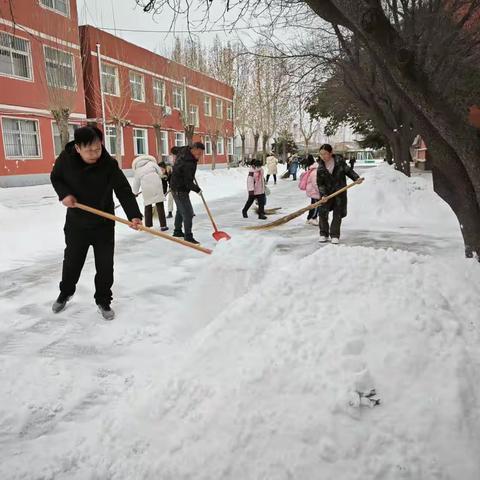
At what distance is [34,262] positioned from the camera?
19.7 ft

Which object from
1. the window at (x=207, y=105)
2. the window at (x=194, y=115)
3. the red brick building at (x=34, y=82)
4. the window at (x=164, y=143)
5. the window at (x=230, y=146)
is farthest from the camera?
the window at (x=230, y=146)

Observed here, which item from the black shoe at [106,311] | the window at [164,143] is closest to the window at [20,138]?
the window at [164,143]

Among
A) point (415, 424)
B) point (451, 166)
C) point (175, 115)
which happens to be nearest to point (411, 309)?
point (415, 424)

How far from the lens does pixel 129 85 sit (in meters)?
23.1

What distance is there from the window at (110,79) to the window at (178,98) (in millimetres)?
4389

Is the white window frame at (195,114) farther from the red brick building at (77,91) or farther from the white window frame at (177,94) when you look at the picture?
the white window frame at (177,94)

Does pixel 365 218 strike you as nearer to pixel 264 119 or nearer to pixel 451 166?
pixel 451 166

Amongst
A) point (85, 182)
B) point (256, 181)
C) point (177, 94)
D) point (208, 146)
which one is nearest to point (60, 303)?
point (85, 182)

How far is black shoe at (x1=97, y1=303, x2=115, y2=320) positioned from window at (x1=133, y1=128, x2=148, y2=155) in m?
21.9

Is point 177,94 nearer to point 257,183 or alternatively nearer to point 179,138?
point 179,138

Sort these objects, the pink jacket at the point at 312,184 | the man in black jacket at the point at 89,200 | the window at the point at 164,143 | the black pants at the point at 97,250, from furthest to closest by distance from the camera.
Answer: the window at the point at 164,143 < the pink jacket at the point at 312,184 < the black pants at the point at 97,250 < the man in black jacket at the point at 89,200

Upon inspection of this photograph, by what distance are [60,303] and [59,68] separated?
15186mm

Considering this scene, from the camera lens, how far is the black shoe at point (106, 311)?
3.82 meters

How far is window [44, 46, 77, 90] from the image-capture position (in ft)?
53.2
